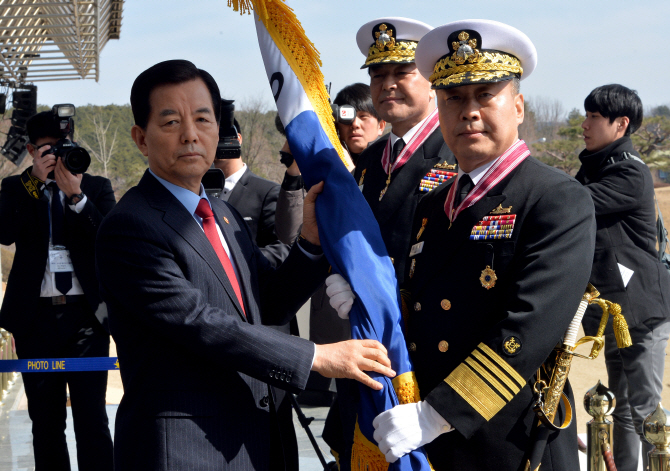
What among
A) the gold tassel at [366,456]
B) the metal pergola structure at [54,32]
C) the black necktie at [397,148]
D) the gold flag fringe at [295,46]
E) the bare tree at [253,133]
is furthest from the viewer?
the bare tree at [253,133]

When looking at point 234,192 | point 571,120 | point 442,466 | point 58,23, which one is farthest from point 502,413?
point 571,120

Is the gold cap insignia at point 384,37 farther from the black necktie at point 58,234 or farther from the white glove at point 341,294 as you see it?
the black necktie at point 58,234

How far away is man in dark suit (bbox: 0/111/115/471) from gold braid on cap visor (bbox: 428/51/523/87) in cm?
243

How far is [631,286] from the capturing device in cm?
399

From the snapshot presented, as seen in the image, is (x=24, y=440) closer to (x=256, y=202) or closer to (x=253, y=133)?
(x=256, y=202)

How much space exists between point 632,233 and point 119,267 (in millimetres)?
3260

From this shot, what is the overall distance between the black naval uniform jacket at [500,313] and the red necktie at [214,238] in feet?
1.77

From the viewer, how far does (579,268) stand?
175cm

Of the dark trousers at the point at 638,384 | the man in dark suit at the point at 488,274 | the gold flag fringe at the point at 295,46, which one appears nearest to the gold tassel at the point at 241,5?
the gold flag fringe at the point at 295,46

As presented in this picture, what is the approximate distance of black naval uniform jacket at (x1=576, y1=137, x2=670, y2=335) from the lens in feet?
13.1

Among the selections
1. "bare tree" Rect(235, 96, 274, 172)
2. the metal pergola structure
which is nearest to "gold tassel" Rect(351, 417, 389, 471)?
the metal pergola structure

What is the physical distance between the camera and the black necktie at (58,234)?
3750mm

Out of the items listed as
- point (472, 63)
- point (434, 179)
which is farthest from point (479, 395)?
point (434, 179)

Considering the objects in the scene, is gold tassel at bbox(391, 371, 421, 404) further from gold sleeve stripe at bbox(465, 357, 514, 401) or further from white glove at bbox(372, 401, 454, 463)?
gold sleeve stripe at bbox(465, 357, 514, 401)
